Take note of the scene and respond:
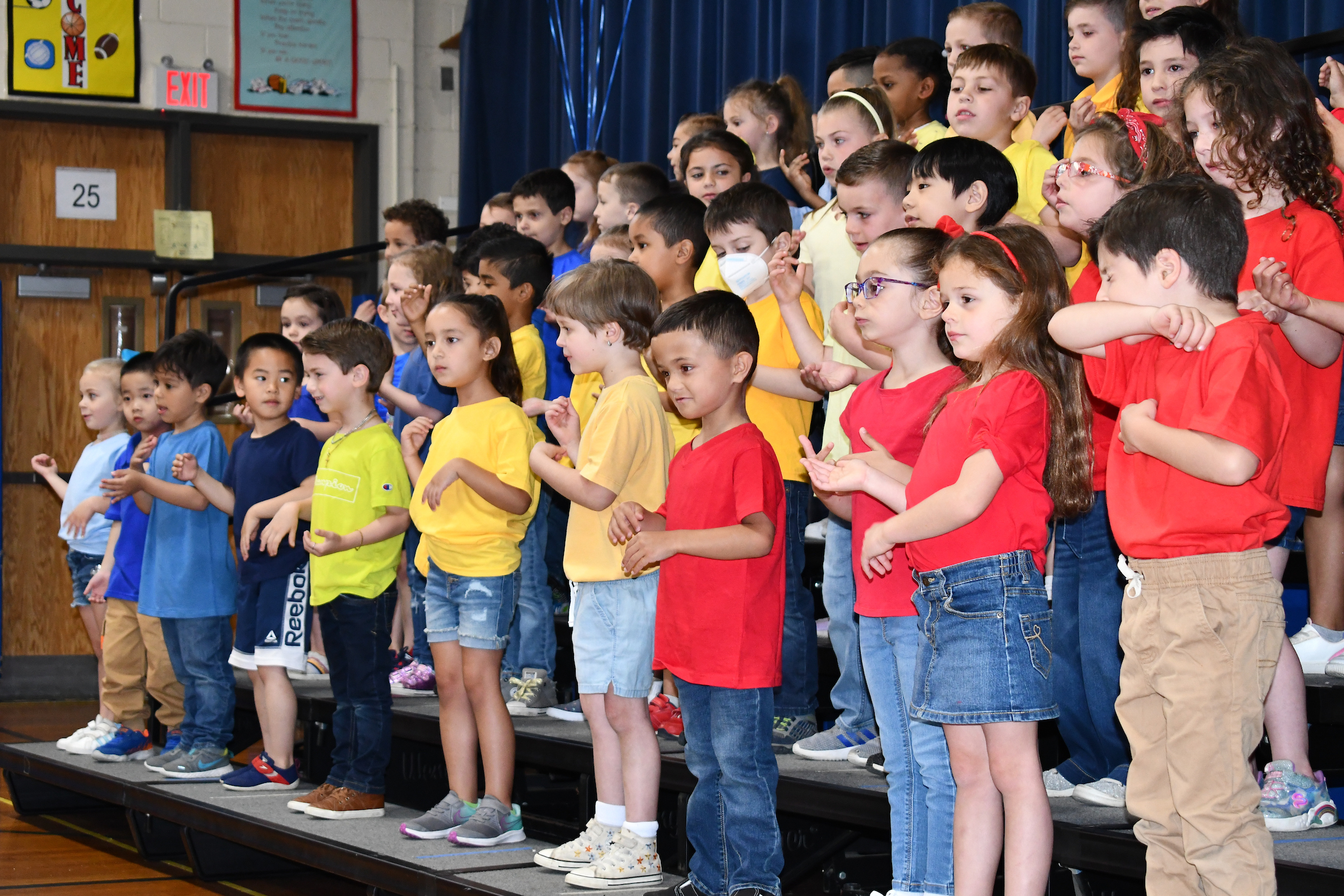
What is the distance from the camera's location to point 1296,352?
240 cm

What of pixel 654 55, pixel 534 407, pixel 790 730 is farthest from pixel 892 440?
pixel 654 55

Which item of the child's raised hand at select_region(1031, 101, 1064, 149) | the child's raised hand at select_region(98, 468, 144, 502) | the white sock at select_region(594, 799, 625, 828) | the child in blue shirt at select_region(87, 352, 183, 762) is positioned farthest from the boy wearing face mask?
the child in blue shirt at select_region(87, 352, 183, 762)

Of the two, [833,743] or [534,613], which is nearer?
[833,743]

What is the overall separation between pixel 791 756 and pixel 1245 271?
1394 millimetres

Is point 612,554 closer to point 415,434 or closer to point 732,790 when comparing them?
point 732,790

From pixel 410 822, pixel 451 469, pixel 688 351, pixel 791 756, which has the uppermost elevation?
pixel 688 351

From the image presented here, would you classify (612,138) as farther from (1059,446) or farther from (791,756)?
(1059,446)

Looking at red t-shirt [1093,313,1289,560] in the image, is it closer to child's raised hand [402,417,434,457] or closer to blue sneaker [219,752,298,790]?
child's raised hand [402,417,434,457]

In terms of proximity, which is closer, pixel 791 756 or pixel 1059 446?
pixel 1059 446

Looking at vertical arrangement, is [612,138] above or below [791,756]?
above

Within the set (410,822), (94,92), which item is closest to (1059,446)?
(410,822)

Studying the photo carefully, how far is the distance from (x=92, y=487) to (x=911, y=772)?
3.63 metres

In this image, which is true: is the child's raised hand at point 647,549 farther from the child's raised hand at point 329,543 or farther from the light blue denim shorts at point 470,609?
the child's raised hand at point 329,543

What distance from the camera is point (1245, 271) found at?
7.94ft
